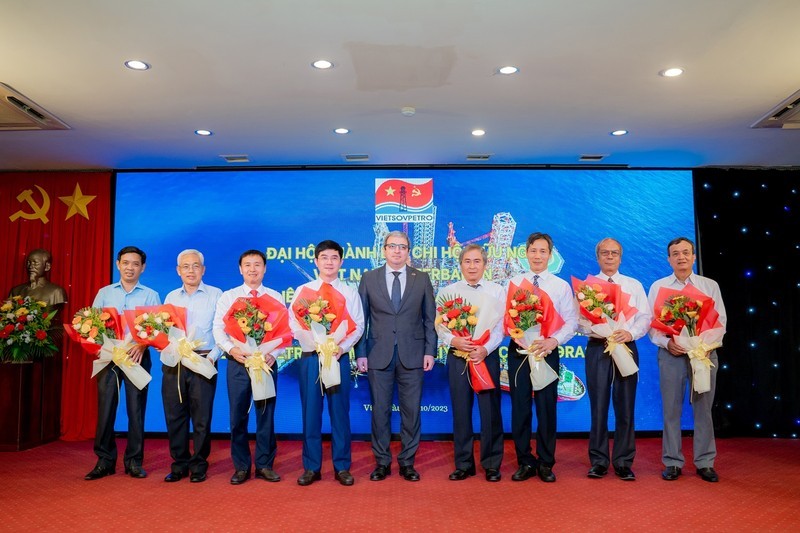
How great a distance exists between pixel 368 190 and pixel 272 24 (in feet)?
10.5

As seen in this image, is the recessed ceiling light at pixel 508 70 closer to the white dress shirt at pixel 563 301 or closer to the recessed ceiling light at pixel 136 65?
the white dress shirt at pixel 563 301

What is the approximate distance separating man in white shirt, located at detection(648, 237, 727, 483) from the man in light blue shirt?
3784 mm

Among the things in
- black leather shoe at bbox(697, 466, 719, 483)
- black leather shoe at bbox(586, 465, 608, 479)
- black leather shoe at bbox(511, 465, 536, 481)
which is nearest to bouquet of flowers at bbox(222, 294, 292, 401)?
black leather shoe at bbox(511, 465, 536, 481)

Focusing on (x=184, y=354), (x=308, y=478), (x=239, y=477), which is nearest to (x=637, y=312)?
(x=308, y=478)

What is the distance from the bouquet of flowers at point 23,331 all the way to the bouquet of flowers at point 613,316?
4.82 meters

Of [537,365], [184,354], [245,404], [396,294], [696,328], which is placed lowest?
[245,404]

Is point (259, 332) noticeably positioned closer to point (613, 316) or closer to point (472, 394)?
point (472, 394)

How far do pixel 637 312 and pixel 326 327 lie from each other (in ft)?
7.16

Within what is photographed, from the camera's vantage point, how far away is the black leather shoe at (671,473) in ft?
14.7

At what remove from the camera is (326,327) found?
4.43 metres

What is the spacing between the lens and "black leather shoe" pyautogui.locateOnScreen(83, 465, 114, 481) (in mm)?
4586

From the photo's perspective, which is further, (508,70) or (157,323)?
(157,323)

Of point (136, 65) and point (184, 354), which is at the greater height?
point (136, 65)

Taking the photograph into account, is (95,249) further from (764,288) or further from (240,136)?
(764,288)
